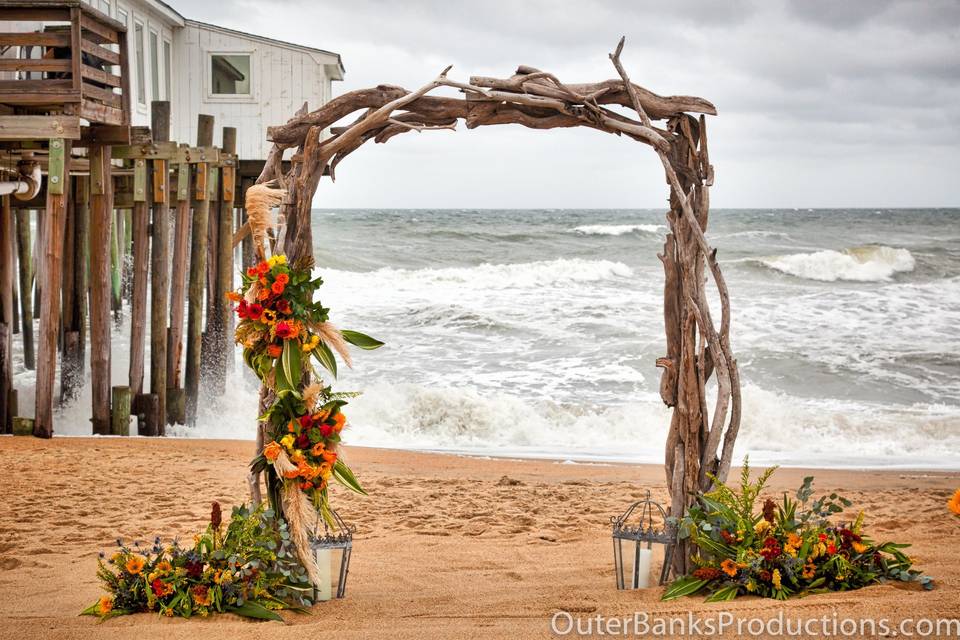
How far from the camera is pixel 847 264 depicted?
100 ft

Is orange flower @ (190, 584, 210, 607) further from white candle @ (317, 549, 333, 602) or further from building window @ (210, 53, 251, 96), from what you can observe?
building window @ (210, 53, 251, 96)

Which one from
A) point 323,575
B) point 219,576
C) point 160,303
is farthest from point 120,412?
point 219,576

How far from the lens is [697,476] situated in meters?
4.58

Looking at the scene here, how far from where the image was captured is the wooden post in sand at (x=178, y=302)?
10.6m

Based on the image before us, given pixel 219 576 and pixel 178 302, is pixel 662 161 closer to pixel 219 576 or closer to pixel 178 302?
pixel 219 576

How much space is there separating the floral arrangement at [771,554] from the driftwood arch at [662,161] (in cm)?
14

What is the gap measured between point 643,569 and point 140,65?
14.2 meters

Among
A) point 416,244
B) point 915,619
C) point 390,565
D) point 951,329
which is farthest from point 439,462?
point 416,244

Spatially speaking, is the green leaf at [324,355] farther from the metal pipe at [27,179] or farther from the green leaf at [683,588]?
the metal pipe at [27,179]

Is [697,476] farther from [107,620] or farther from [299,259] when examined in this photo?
[107,620]

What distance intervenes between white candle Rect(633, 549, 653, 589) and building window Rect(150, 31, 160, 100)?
14.4m

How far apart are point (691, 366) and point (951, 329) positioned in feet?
56.0

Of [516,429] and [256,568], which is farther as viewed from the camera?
[516,429]

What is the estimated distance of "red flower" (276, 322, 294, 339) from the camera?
4277 mm
